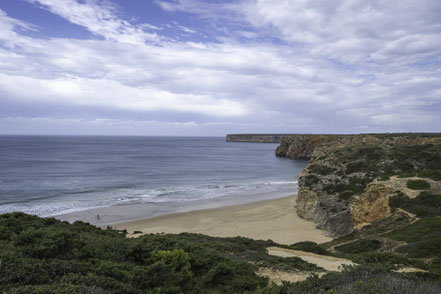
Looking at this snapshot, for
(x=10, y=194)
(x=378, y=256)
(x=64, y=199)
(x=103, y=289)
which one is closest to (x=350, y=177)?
(x=378, y=256)

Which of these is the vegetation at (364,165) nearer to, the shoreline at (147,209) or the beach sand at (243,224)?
the beach sand at (243,224)

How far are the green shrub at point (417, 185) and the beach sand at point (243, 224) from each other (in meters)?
7.23

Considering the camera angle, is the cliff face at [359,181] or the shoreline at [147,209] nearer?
the cliff face at [359,181]

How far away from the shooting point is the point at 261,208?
100 feet

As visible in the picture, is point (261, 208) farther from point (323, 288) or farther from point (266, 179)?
point (323, 288)

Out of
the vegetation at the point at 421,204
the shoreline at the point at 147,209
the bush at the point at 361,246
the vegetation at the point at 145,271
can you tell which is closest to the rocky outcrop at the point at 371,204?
the vegetation at the point at 421,204

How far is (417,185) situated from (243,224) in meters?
14.1

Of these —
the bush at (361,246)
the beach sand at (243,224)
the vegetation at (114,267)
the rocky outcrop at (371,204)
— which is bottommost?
the beach sand at (243,224)

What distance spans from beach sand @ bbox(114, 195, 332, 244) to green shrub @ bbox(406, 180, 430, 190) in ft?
23.7

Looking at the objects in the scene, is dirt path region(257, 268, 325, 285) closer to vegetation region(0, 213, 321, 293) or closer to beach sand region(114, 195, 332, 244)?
vegetation region(0, 213, 321, 293)

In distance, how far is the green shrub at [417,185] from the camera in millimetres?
19623

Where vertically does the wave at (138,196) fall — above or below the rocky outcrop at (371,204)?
below

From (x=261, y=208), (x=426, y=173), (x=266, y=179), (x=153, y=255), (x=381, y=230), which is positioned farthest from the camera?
(x=266, y=179)

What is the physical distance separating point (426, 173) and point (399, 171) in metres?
4.21
